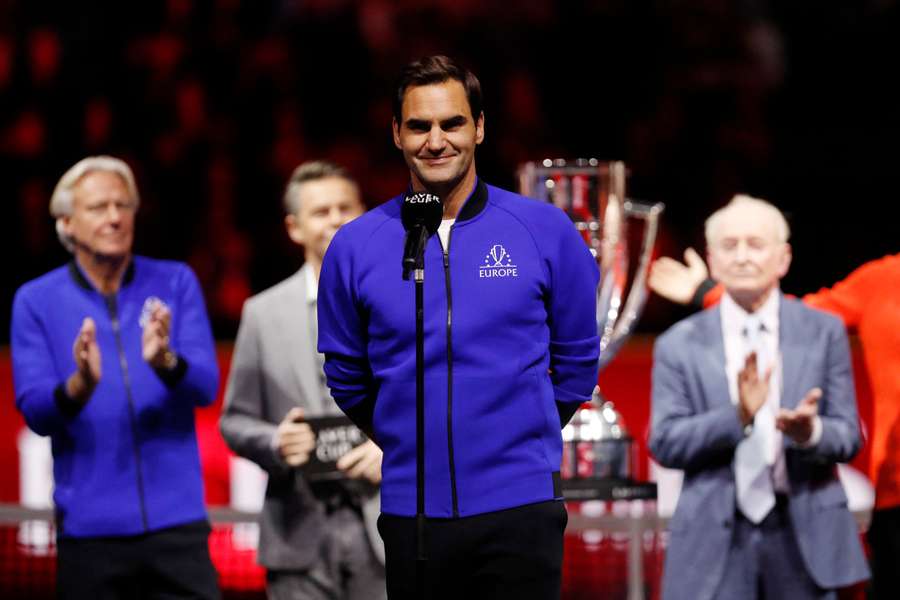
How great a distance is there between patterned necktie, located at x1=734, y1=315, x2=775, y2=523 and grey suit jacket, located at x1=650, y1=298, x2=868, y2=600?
24 mm

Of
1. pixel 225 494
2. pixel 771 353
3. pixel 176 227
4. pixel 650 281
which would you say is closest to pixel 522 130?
pixel 176 227

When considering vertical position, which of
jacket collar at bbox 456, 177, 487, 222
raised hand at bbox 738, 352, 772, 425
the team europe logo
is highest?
jacket collar at bbox 456, 177, 487, 222

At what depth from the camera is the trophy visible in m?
3.79

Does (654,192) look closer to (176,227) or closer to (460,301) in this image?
(176,227)

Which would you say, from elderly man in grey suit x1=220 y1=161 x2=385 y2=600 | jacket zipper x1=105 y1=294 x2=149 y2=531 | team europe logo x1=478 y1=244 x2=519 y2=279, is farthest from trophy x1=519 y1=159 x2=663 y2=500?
team europe logo x1=478 y1=244 x2=519 y2=279

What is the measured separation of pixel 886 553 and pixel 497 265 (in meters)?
1.56

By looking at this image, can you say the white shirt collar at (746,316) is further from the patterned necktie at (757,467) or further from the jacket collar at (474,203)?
the jacket collar at (474,203)

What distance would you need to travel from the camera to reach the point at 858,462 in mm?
4836

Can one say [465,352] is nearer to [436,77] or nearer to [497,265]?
[497,265]

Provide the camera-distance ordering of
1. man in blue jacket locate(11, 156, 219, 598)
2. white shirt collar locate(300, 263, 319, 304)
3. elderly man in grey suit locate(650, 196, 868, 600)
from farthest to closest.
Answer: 1. white shirt collar locate(300, 263, 319, 304)
2. man in blue jacket locate(11, 156, 219, 598)
3. elderly man in grey suit locate(650, 196, 868, 600)

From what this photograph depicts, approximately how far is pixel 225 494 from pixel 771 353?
2.47 metres

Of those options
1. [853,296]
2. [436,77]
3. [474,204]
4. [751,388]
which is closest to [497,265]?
[474,204]

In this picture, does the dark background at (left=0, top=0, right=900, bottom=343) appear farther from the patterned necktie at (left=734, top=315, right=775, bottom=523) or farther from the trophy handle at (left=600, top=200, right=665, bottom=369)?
the patterned necktie at (left=734, top=315, right=775, bottom=523)

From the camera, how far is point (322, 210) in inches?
147
